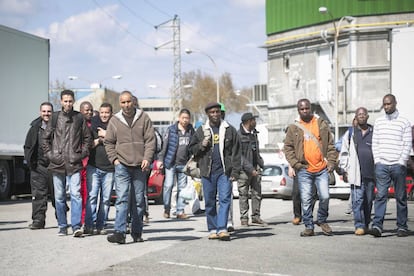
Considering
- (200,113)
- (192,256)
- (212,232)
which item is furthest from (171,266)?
(200,113)

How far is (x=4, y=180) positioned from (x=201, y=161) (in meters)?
12.0

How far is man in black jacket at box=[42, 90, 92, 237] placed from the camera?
11.6 meters

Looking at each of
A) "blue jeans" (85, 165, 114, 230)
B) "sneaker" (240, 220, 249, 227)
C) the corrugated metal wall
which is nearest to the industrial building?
the corrugated metal wall

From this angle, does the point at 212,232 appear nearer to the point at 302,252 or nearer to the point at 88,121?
the point at 302,252

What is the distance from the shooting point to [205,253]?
981cm

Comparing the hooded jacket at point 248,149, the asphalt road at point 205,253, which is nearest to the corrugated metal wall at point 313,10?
the hooded jacket at point 248,149

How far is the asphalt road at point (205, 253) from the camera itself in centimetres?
857

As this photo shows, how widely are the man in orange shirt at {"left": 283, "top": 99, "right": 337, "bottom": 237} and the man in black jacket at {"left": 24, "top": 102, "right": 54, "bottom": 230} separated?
3.85 meters

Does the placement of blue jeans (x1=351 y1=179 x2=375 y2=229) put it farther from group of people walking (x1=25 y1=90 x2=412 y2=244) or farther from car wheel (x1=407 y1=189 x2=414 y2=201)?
car wheel (x1=407 y1=189 x2=414 y2=201)

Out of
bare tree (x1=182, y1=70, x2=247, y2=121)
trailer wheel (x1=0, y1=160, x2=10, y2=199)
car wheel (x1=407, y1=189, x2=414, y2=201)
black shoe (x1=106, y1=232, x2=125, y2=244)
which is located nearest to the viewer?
black shoe (x1=106, y1=232, x2=125, y2=244)

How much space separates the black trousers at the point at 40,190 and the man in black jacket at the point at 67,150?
1321 mm

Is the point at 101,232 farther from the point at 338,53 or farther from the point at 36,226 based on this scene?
the point at 338,53

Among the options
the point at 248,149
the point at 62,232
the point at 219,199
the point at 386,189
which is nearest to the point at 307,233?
the point at 386,189

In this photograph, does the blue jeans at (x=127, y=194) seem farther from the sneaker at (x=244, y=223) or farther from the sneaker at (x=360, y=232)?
the sneaker at (x=360, y=232)
